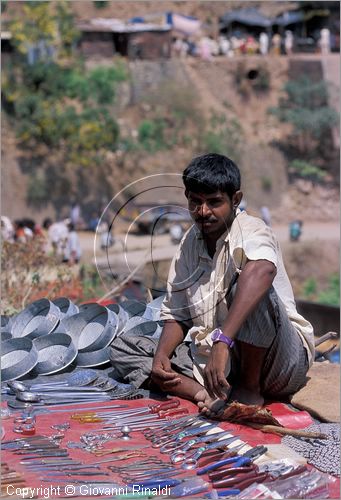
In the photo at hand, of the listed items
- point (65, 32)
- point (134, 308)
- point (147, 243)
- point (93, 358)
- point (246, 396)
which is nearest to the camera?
point (246, 396)

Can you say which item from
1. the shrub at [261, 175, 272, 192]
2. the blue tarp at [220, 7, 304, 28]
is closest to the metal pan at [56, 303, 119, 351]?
the shrub at [261, 175, 272, 192]

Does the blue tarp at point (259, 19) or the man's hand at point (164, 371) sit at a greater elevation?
the blue tarp at point (259, 19)

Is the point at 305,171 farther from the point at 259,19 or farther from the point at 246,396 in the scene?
the point at 246,396

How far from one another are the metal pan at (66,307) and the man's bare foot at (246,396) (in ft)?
4.65

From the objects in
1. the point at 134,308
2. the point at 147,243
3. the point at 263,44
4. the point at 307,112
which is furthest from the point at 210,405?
the point at 263,44

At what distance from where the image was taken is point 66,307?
5230mm

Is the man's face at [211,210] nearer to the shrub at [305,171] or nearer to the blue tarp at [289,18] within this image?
the shrub at [305,171]

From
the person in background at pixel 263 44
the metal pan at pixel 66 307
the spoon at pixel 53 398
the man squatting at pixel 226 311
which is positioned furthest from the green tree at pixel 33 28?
the man squatting at pixel 226 311

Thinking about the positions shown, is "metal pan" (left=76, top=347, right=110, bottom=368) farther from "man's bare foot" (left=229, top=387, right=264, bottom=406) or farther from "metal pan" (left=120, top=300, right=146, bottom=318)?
"man's bare foot" (left=229, top=387, right=264, bottom=406)

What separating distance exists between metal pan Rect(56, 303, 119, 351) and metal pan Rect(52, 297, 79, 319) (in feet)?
0.32

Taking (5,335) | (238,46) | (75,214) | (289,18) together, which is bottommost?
(75,214)

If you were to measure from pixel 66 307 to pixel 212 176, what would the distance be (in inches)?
68.3

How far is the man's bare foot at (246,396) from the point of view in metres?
3.93

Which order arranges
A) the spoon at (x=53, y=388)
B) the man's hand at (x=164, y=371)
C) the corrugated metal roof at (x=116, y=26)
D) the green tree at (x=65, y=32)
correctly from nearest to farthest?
the man's hand at (x=164, y=371) < the spoon at (x=53, y=388) < the green tree at (x=65, y=32) < the corrugated metal roof at (x=116, y=26)
